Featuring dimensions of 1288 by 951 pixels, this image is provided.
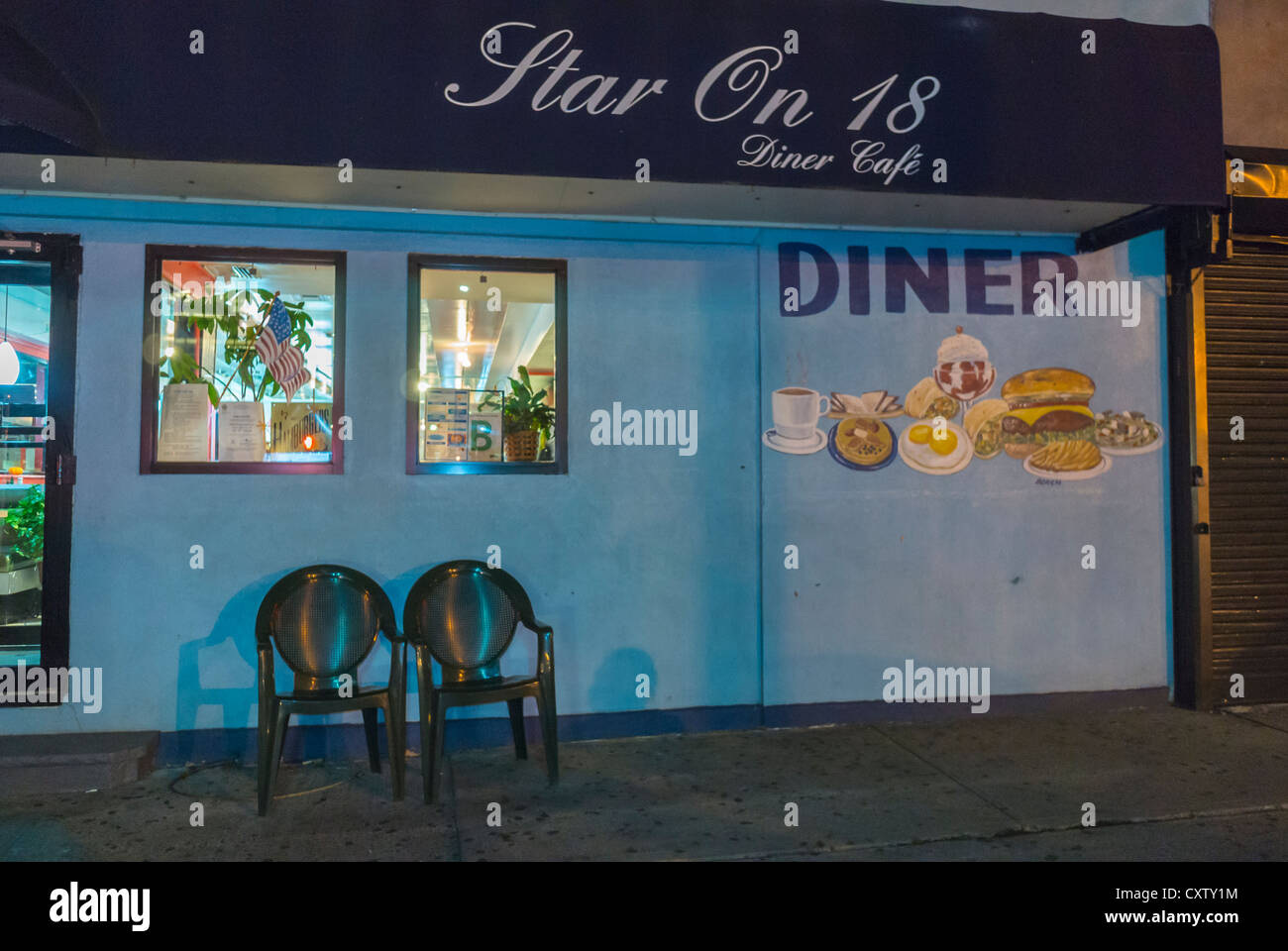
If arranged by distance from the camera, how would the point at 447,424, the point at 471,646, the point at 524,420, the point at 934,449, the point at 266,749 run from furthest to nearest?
1. the point at 934,449
2. the point at 524,420
3. the point at 447,424
4. the point at 471,646
5. the point at 266,749

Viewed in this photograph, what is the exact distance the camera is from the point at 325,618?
15.3 feet

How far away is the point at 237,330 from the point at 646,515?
269 centimetres

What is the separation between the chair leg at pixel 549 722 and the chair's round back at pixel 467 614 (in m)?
A: 0.36

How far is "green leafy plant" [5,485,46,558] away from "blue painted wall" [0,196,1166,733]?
0.29 m

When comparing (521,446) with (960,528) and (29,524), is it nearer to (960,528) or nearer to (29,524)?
(29,524)

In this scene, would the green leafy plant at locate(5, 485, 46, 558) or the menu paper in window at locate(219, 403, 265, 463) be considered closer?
the green leafy plant at locate(5, 485, 46, 558)

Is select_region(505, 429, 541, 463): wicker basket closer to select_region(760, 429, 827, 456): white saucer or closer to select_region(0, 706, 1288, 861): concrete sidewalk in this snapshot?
select_region(760, 429, 827, 456): white saucer

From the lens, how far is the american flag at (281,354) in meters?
5.32

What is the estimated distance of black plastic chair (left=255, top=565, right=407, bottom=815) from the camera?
4.27 meters

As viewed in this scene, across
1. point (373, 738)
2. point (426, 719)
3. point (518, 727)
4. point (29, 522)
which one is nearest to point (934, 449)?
point (518, 727)

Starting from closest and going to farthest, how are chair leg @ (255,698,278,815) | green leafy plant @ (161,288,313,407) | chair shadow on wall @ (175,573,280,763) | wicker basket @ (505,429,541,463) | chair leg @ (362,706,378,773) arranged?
chair leg @ (255,698,278,815)
chair leg @ (362,706,378,773)
chair shadow on wall @ (175,573,280,763)
green leafy plant @ (161,288,313,407)
wicker basket @ (505,429,541,463)

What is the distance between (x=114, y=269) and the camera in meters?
5.04

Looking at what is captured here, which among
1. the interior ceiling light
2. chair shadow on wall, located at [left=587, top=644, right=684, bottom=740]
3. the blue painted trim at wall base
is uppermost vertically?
the interior ceiling light

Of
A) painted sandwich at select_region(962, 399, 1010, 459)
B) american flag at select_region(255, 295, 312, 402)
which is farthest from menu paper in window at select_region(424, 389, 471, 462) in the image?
painted sandwich at select_region(962, 399, 1010, 459)
